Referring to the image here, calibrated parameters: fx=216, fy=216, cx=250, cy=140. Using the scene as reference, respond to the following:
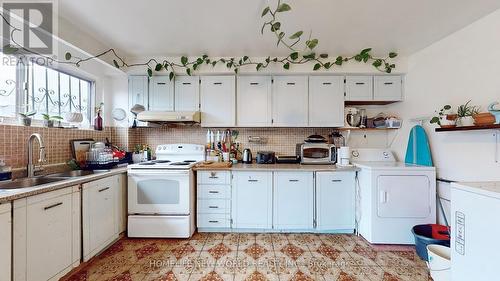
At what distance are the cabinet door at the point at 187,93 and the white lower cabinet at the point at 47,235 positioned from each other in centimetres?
161

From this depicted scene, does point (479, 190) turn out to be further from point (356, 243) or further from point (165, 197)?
point (165, 197)

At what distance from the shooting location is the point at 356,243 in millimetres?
2545

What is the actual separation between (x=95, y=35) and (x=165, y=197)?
1.99m

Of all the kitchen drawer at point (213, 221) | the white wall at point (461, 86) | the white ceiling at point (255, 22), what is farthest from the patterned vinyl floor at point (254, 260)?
the white ceiling at point (255, 22)

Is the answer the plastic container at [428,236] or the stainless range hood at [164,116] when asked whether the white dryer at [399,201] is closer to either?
the plastic container at [428,236]

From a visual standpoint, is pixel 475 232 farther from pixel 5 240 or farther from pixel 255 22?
pixel 5 240

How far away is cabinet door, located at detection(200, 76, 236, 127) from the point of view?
10.0 feet

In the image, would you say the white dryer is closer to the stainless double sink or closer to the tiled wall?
the stainless double sink

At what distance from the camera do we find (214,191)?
2.77m

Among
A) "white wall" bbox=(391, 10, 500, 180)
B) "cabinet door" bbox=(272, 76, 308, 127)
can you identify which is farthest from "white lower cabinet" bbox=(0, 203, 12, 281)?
"white wall" bbox=(391, 10, 500, 180)

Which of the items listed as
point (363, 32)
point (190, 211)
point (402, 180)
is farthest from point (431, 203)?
point (190, 211)

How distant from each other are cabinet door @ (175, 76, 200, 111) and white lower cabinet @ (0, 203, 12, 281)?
2017 mm

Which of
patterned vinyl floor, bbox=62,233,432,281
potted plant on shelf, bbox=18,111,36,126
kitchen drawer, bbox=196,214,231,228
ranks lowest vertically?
patterned vinyl floor, bbox=62,233,432,281

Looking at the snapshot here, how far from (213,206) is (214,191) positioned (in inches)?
7.6
